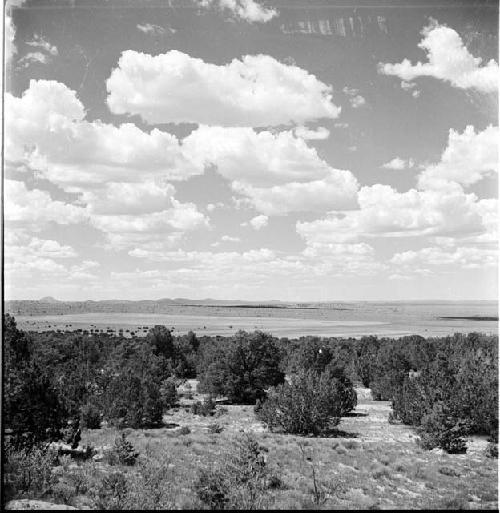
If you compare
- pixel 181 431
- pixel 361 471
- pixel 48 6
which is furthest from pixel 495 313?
pixel 181 431

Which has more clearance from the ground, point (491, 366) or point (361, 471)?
point (491, 366)

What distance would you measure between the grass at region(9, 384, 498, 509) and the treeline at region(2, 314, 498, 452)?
0.44 m

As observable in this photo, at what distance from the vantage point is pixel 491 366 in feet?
22.9

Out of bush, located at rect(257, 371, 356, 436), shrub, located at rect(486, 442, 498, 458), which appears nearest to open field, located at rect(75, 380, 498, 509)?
shrub, located at rect(486, 442, 498, 458)

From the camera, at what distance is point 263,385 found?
1207cm

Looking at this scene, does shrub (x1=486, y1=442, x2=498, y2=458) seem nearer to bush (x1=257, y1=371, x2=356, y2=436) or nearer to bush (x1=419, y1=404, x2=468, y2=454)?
bush (x1=419, y1=404, x2=468, y2=454)

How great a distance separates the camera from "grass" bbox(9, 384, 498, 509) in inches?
195

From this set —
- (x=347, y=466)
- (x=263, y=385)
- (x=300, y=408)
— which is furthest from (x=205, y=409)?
(x=347, y=466)

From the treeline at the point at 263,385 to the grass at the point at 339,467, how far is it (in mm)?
435

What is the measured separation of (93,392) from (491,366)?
7314mm

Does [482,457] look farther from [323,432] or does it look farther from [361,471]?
[323,432]

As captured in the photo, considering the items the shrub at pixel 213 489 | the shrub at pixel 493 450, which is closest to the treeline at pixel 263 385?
the shrub at pixel 493 450

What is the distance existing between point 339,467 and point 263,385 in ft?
18.7

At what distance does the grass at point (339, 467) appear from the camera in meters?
4.95
